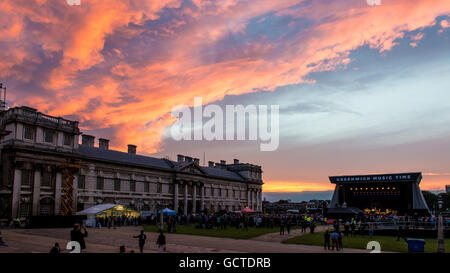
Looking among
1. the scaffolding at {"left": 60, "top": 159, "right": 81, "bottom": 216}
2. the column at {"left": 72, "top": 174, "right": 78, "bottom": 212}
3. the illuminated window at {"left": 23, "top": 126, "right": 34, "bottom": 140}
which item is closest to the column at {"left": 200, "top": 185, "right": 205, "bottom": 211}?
the column at {"left": 72, "top": 174, "right": 78, "bottom": 212}

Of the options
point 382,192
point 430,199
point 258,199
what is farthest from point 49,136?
point 430,199

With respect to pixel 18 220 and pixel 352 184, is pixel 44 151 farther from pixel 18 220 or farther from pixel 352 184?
pixel 352 184

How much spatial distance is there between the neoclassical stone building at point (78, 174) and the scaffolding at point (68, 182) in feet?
2.13

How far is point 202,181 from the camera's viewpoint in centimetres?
8888

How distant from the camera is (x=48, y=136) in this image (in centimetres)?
5453

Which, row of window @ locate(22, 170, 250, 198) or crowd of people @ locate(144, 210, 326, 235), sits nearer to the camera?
crowd of people @ locate(144, 210, 326, 235)

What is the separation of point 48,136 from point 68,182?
26.3 feet

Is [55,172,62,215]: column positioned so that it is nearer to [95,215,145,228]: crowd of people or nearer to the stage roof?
[95,215,145,228]: crowd of people

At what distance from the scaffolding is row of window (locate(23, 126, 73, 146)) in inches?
161

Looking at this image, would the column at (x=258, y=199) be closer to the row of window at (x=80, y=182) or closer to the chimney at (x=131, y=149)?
the row of window at (x=80, y=182)

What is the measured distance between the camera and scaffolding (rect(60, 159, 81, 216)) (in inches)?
1993
